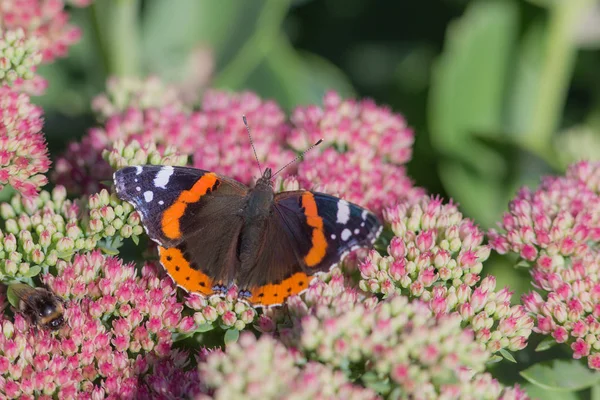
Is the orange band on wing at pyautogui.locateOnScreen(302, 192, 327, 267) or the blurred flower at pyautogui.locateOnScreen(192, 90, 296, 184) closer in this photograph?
the orange band on wing at pyautogui.locateOnScreen(302, 192, 327, 267)

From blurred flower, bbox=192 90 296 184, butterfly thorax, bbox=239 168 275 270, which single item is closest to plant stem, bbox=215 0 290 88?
blurred flower, bbox=192 90 296 184

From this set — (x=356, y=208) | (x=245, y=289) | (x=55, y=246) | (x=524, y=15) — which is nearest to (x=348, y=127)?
(x=356, y=208)

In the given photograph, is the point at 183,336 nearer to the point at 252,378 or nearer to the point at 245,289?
the point at 245,289

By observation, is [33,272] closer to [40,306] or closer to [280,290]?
[40,306]

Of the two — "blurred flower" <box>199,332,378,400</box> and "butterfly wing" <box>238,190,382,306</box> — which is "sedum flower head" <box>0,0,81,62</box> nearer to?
"butterfly wing" <box>238,190,382,306</box>

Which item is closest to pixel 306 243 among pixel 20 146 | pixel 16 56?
pixel 20 146
